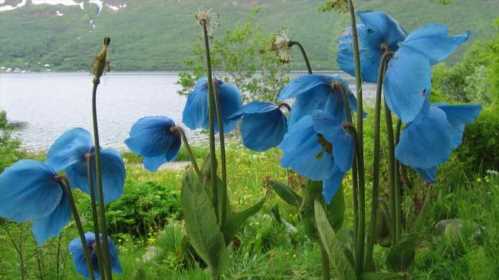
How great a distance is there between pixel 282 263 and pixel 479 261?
0.85 m

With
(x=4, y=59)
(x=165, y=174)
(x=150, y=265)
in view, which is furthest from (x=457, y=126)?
(x=4, y=59)

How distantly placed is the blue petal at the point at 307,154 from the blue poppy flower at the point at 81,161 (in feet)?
1.06

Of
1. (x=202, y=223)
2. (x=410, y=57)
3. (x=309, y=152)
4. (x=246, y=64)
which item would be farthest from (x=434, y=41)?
(x=246, y=64)

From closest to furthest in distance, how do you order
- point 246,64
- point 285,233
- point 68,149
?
point 68,149, point 285,233, point 246,64

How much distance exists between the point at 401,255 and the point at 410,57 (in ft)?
1.40

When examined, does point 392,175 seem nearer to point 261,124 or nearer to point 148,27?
point 261,124

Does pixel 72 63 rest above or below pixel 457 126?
below

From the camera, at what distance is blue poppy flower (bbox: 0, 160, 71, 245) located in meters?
1.11

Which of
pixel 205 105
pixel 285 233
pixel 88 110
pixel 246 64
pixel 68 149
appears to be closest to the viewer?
pixel 68 149

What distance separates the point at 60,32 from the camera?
440 feet

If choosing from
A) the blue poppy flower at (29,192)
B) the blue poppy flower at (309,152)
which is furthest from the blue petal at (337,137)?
the blue poppy flower at (29,192)

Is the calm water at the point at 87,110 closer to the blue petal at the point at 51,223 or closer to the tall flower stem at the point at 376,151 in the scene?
the blue petal at the point at 51,223

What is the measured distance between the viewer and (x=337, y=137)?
1.05m

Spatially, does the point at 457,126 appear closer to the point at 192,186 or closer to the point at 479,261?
the point at 192,186
